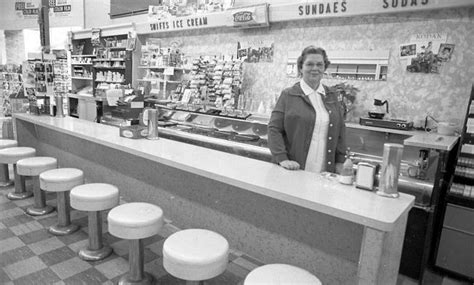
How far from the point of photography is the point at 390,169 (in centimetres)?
166

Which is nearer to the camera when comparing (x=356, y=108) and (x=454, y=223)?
(x=454, y=223)

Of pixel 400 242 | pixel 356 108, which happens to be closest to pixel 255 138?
pixel 356 108

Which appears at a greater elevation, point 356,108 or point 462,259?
point 356,108

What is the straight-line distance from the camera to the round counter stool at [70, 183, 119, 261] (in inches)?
96.8

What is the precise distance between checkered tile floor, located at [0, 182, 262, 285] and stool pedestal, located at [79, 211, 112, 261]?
0.05 m

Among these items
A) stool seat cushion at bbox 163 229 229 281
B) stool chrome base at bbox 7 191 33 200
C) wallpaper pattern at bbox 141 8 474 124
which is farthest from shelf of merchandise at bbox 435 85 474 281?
stool chrome base at bbox 7 191 33 200

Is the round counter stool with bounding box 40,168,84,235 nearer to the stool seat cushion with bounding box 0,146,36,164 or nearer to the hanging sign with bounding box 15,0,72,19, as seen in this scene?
the stool seat cushion with bounding box 0,146,36,164

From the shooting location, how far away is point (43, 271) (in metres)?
2.48

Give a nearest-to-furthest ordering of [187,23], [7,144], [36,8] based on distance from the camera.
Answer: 1. [7,144]
2. [187,23]
3. [36,8]

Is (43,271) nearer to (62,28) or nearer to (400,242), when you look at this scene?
(400,242)

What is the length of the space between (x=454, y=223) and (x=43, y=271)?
337 centimetres

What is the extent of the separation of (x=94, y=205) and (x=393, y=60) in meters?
3.53

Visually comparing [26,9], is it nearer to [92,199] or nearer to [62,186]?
[62,186]

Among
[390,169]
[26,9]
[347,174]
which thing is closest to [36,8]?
[26,9]
